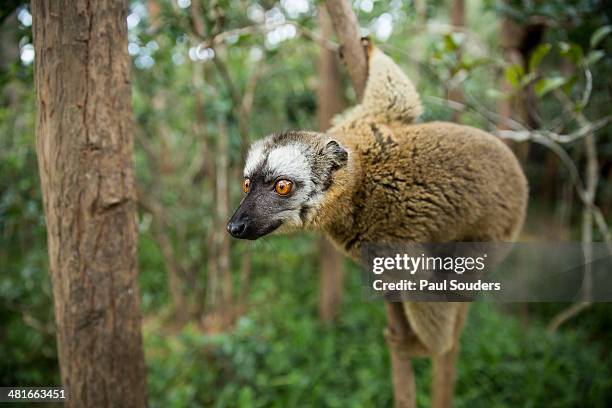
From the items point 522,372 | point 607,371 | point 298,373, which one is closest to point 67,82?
point 298,373

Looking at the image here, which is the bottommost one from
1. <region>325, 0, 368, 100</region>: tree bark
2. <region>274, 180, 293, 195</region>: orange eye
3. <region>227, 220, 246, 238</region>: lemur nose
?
<region>227, 220, 246, 238</region>: lemur nose

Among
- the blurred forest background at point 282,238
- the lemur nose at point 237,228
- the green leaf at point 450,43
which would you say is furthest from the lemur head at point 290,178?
the green leaf at point 450,43

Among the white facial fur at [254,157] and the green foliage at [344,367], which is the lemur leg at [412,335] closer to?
the white facial fur at [254,157]

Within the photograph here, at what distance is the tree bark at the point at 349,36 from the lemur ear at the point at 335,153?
26.8 inches

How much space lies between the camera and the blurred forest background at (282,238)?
3.96 metres

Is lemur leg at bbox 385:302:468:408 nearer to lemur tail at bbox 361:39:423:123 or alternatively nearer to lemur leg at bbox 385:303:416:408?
lemur leg at bbox 385:303:416:408

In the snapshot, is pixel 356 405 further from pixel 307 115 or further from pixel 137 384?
pixel 307 115

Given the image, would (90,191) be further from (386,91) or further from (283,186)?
(386,91)

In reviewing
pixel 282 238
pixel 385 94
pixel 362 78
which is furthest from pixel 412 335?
pixel 282 238

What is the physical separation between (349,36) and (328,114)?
2868 mm

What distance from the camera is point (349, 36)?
2650mm

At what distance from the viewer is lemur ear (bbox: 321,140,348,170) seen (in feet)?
7.79

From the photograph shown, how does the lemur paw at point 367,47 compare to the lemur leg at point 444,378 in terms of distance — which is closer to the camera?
the lemur paw at point 367,47

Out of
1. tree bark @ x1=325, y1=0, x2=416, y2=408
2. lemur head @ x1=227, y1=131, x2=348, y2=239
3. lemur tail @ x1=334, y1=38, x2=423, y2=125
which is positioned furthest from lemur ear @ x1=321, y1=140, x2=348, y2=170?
tree bark @ x1=325, y1=0, x2=416, y2=408
